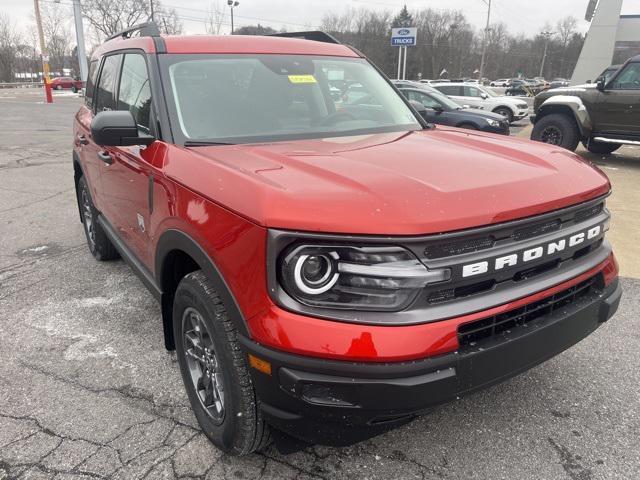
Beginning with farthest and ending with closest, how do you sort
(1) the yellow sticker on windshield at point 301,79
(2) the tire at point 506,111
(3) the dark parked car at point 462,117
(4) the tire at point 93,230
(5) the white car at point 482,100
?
(2) the tire at point 506,111 < (5) the white car at point 482,100 < (3) the dark parked car at point 462,117 < (4) the tire at point 93,230 < (1) the yellow sticker on windshield at point 301,79

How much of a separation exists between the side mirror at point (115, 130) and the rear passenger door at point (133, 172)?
0.40 ft

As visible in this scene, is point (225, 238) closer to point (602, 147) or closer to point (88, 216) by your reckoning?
point (88, 216)

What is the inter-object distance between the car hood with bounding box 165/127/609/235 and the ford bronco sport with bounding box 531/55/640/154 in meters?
8.48

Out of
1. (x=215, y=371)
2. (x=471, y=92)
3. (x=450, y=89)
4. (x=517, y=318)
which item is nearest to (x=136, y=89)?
(x=215, y=371)

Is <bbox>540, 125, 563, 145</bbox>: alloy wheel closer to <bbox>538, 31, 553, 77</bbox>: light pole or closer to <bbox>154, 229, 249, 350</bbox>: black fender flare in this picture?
<bbox>154, 229, 249, 350</bbox>: black fender flare

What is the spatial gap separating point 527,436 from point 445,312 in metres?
1.18

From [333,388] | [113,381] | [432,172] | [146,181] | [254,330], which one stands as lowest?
Result: [113,381]

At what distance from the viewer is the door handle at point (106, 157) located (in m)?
3.38

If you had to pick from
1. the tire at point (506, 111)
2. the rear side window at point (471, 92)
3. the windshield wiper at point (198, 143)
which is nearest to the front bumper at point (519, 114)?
the tire at point (506, 111)

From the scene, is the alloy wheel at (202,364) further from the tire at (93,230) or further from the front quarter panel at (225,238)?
the tire at (93,230)

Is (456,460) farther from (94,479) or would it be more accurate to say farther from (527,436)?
(94,479)

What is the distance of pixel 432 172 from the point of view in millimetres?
2074

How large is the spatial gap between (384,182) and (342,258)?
0.37 metres

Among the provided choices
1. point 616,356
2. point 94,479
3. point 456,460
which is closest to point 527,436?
point 456,460
